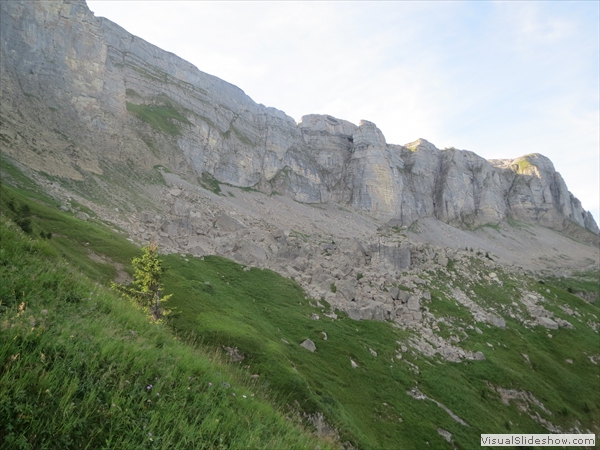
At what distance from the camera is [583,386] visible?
52.4 metres

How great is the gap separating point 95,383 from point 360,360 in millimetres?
39656

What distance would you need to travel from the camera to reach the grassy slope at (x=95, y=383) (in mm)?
4059

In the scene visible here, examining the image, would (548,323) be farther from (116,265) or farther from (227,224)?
(116,265)

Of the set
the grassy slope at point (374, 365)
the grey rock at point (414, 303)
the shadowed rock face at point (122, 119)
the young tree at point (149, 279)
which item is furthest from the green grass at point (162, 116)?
the young tree at point (149, 279)

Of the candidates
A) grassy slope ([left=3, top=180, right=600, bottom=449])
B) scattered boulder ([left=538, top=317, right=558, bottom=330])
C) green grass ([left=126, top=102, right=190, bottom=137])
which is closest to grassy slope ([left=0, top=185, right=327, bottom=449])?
grassy slope ([left=3, top=180, right=600, bottom=449])

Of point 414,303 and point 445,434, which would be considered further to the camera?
point 414,303

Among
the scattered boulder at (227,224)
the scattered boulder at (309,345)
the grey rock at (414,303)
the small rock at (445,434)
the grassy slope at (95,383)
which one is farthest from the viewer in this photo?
the scattered boulder at (227,224)

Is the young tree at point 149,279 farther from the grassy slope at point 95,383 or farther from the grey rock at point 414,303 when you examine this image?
the grey rock at point 414,303

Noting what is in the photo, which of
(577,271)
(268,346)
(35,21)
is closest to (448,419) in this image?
(268,346)

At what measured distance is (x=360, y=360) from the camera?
4034 cm

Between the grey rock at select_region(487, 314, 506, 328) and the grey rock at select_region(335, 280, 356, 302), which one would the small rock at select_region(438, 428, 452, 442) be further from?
the grey rock at select_region(487, 314, 506, 328)

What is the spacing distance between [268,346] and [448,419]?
2147 cm

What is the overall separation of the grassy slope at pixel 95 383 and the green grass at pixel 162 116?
13562cm

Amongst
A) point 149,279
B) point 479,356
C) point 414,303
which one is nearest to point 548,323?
point 479,356
